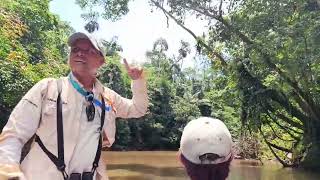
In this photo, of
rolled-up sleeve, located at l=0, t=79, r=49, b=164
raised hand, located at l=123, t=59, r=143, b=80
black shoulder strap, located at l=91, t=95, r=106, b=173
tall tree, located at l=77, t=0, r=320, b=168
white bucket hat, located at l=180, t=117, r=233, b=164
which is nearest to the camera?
white bucket hat, located at l=180, t=117, r=233, b=164

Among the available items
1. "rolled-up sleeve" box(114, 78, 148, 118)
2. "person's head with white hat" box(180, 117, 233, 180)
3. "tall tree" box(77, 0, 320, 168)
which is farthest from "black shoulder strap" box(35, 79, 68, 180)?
"tall tree" box(77, 0, 320, 168)

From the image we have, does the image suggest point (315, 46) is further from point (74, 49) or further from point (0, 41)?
point (74, 49)

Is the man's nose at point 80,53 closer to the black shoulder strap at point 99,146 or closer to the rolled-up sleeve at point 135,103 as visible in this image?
the black shoulder strap at point 99,146

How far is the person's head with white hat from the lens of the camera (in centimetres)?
131

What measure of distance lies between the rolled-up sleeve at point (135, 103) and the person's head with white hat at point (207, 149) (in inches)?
31.9

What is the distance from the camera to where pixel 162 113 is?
34281mm

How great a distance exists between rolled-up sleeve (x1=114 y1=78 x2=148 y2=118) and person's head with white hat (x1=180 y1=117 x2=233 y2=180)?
2.66 feet

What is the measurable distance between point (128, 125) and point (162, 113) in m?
3.60

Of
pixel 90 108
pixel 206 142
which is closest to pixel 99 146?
pixel 90 108

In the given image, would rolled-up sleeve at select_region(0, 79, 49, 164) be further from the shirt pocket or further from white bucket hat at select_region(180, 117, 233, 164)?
white bucket hat at select_region(180, 117, 233, 164)

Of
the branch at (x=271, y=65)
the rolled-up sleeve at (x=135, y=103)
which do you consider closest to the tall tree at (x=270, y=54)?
the branch at (x=271, y=65)

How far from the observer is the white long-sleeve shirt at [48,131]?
5.68 ft

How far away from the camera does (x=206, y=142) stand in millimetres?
1310

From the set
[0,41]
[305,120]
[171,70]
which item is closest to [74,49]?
[0,41]
